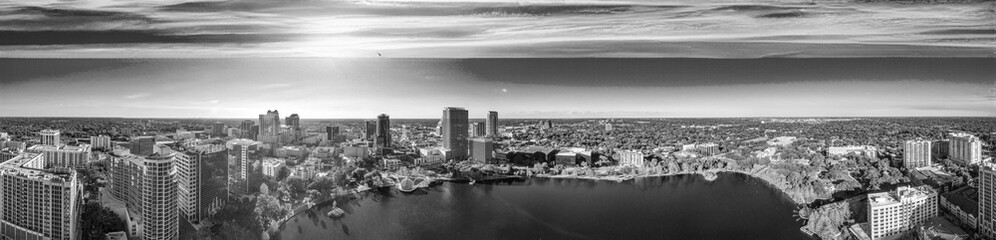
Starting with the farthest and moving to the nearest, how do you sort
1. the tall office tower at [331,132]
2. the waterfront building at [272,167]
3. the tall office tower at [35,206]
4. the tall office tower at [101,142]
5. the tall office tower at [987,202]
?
the tall office tower at [331,132] → the waterfront building at [272,167] → the tall office tower at [101,142] → the tall office tower at [987,202] → the tall office tower at [35,206]

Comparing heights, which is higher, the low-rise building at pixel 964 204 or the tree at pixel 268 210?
the low-rise building at pixel 964 204

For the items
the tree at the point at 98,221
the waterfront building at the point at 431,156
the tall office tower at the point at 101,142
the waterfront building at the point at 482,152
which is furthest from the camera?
the waterfront building at the point at 482,152

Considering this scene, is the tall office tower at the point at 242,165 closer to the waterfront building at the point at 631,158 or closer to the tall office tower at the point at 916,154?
the waterfront building at the point at 631,158

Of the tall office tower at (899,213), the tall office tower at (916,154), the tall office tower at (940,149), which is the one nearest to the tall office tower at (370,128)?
the tall office tower at (899,213)

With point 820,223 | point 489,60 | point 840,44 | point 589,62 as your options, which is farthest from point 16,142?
point 840,44

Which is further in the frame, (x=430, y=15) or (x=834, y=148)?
(x=834, y=148)

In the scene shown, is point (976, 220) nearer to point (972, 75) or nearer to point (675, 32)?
point (972, 75)

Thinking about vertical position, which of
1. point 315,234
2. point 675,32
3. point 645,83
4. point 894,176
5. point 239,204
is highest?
point 675,32
